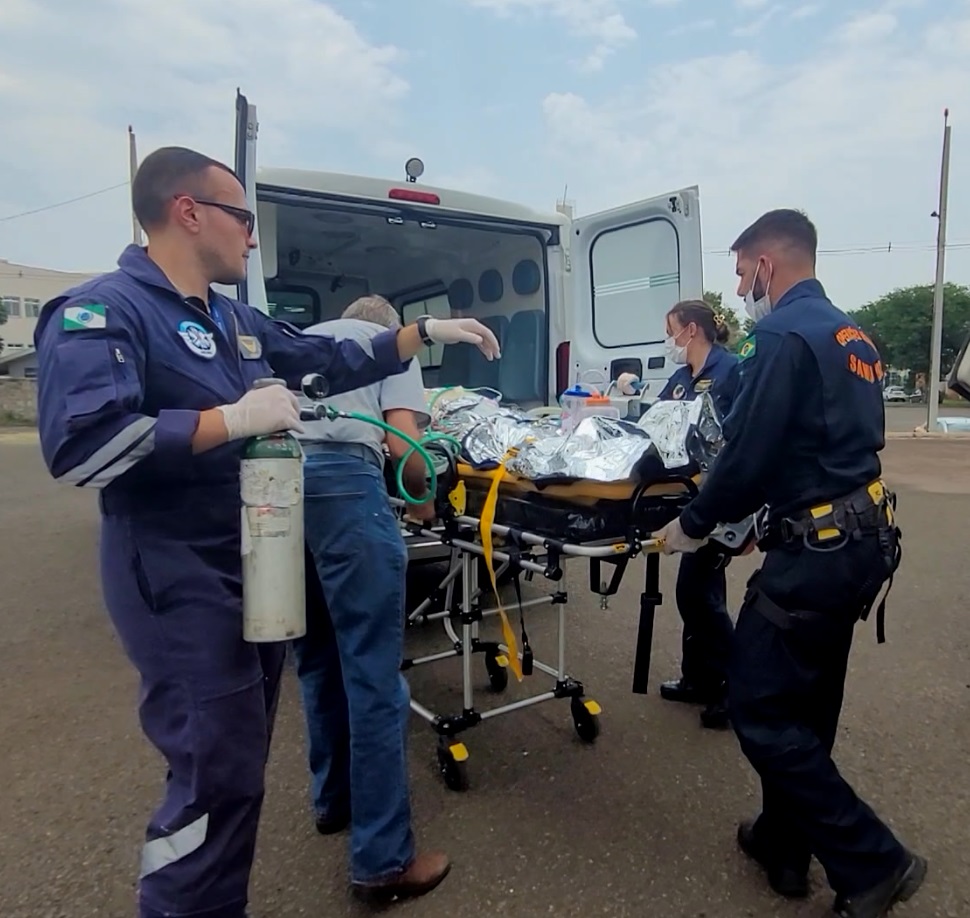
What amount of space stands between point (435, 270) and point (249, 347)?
16.3ft

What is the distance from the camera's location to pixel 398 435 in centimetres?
230

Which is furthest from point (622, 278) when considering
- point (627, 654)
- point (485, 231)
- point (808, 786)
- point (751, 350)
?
point (808, 786)

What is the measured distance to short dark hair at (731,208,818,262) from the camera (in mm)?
2443

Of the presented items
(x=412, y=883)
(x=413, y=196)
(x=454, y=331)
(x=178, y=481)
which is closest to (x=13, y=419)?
(x=413, y=196)

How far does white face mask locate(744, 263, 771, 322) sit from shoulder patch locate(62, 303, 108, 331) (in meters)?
1.81

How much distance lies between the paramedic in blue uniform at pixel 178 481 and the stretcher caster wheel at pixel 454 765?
121 centimetres

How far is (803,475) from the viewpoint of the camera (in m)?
2.23

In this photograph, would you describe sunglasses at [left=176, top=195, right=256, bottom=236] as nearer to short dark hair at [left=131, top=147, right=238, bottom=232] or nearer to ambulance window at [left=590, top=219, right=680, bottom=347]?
short dark hair at [left=131, top=147, right=238, bottom=232]

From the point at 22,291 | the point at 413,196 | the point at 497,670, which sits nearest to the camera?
the point at 497,670

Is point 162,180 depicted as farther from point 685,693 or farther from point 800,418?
point 685,693

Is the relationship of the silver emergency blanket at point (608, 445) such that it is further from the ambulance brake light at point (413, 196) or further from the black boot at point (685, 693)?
the ambulance brake light at point (413, 196)

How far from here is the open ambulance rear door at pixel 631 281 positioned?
5051 mm

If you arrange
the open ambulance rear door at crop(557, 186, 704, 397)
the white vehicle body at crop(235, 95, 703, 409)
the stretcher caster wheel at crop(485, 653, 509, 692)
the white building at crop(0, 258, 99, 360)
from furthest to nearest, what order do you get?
the white building at crop(0, 258, 99, 360), the open ambulance rear door at crop(557, 186, 704, 397), the white vehicle body at crop(235, 95, 703, 409), the stretcher caster wheel at crop(485, 653, 509, 692)

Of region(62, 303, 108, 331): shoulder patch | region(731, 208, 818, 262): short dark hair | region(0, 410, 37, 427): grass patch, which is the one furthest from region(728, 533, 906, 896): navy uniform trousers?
region(0, 410, 37, 427): grass patch
